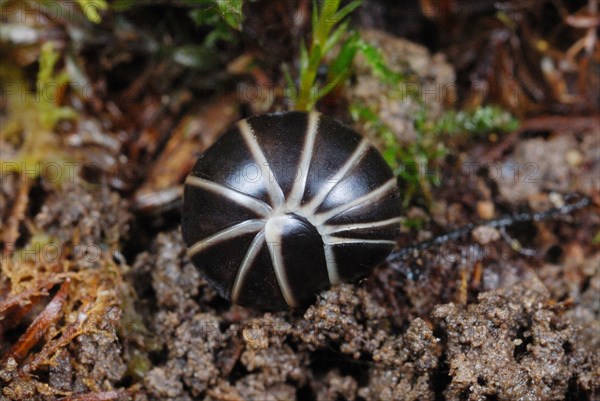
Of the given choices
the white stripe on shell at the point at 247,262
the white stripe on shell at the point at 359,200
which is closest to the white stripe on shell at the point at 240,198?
the white stripe on shell at the point at 247,262

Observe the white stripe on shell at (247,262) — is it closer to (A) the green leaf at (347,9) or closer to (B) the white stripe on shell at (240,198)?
(B) the white stripe on shell at (240,198)

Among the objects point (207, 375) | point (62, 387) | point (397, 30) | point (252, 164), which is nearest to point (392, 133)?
point (397, 30)

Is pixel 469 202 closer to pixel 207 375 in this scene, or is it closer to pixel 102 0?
pixel 207 375

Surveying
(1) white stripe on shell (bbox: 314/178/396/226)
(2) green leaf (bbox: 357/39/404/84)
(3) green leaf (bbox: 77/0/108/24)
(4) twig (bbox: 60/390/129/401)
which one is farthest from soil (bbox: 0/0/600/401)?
(3) green leaf (bbox: 77/0/108/24)

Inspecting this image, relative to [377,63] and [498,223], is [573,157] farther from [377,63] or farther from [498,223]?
[377,63]

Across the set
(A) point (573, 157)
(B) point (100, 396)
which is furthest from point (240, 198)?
(A) point (573, 157)

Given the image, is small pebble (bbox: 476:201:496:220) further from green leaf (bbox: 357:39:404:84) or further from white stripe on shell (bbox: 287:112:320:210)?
white stripe on shell (bbox: 287:112:320:210)
